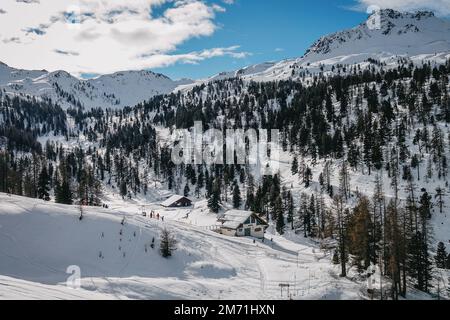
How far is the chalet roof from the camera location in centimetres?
7319

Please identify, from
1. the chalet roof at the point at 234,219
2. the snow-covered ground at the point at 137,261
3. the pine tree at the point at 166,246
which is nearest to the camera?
the snow-covered ground at the point at 137,261

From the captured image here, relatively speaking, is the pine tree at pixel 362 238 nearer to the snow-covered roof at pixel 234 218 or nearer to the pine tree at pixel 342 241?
the pine tree at pixel 342 241

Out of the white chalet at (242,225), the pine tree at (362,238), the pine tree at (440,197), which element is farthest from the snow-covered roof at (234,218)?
the pine tree at (440,197)

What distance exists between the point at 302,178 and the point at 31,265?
104m

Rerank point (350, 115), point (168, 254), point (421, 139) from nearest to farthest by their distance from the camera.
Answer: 1. point (168, 254)
2. point (421, 139)
3. point (350, 115)

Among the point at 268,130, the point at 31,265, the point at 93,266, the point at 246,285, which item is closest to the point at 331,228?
the point at 246,285

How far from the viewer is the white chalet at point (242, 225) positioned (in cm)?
7294

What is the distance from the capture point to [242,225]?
241 feet

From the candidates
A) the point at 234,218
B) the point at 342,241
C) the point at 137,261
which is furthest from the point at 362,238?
the point at 234,218

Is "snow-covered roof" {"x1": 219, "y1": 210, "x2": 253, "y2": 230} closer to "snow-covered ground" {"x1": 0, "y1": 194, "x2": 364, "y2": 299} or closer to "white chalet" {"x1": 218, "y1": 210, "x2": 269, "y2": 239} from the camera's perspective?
"white chalet" {"x1": 218, "y1": 210, "x2": 269, "y2": 239}

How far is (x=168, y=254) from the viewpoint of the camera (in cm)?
4484

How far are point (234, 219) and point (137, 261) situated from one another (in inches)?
1392

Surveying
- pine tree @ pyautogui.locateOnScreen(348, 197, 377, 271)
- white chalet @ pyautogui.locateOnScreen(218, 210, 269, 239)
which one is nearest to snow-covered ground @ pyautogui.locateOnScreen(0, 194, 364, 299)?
pine tree @ pyautogui.locateOnScreen(348, 197, 377, 271)
